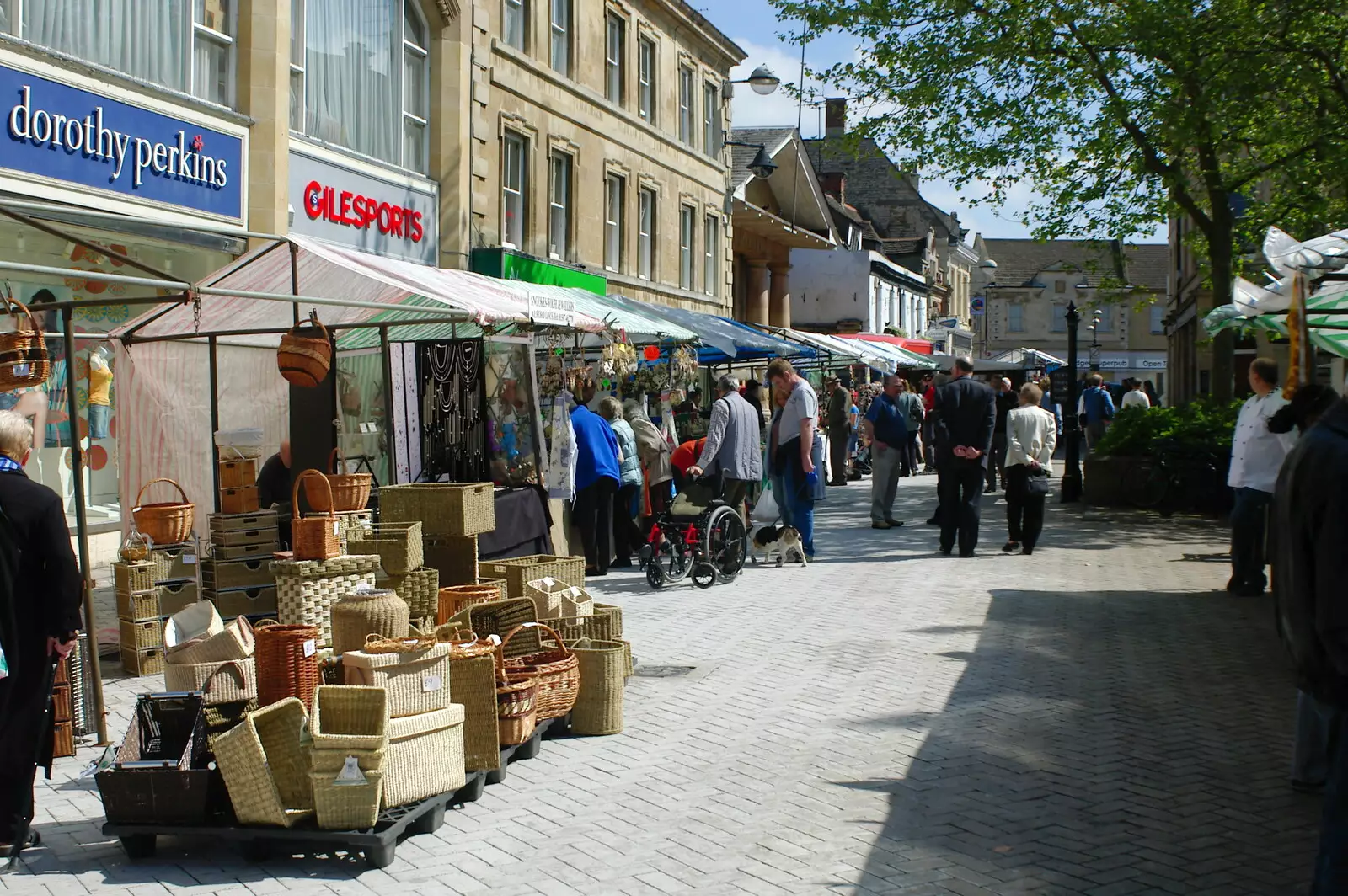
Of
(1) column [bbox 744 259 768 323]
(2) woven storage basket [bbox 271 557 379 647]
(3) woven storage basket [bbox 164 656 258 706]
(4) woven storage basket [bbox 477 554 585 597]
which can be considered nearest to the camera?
(3) woven storage basket [bbox 164 656 258 706]

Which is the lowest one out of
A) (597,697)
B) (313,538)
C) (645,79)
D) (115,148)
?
(597,697)

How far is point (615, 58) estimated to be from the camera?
26.3 m

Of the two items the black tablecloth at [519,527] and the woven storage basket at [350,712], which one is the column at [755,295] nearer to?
the black tablecloth at [519,527]

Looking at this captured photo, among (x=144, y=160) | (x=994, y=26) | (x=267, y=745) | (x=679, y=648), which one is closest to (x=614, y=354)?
(x=144, y=160)

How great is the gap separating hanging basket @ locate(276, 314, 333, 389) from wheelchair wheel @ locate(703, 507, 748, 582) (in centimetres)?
446

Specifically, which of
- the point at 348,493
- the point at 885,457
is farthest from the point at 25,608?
the point at 885,457

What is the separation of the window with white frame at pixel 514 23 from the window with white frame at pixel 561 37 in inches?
44.9

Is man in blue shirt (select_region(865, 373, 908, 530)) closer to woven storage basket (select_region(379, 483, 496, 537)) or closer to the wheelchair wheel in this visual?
the wheelchair wheel

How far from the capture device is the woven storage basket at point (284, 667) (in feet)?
19.7

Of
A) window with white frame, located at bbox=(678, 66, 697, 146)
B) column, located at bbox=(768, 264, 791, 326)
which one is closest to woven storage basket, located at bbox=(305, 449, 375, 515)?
window with white frame, located at bbox=(678, 66, 697, 146)

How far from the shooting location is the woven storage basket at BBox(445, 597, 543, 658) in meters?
7.19

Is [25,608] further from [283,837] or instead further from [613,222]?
[613,222]

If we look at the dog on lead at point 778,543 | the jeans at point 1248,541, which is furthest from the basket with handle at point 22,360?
the jeans at point 1248,541

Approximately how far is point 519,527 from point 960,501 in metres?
5.50
